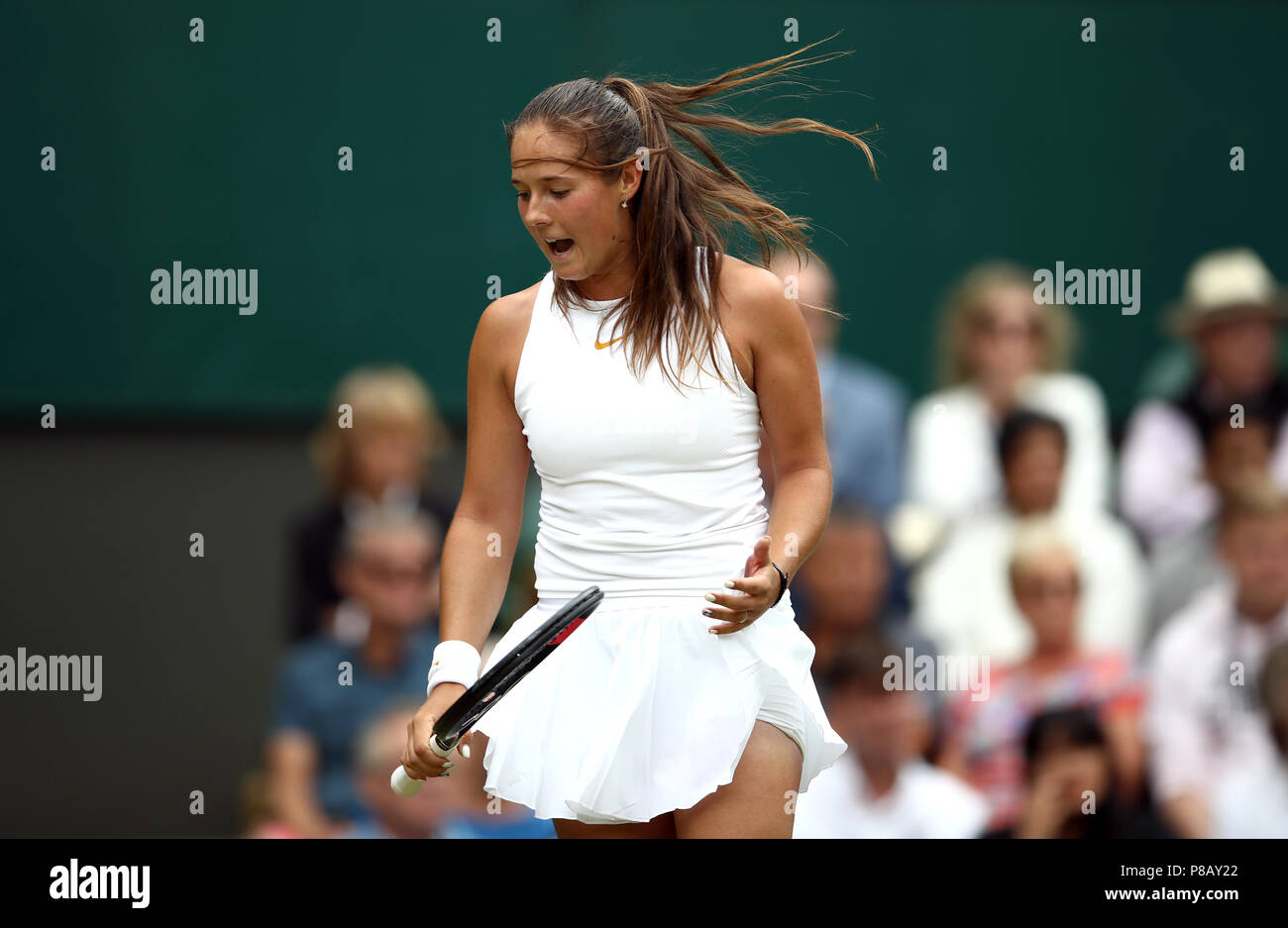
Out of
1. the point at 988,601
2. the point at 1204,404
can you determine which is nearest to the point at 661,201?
the point at 988,601

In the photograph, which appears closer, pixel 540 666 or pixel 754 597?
pixel 754 597

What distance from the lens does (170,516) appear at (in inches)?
201

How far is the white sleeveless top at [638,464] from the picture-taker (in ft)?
7.70

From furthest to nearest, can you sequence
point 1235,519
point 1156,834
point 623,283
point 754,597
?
point 1235,519
point 1156,834
point 623,283
point 754,597

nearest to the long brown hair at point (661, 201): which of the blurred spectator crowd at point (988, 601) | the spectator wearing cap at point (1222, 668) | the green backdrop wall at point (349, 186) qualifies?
the blurred spectator crowd at point (988, 601)

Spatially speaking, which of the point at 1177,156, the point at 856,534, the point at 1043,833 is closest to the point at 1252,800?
the point at 1043,833

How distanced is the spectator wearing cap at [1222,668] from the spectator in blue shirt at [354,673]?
6.33ft

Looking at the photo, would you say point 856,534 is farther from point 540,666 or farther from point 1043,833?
point 540,666

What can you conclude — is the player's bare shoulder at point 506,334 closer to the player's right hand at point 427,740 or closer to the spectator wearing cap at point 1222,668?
the player's right hand at point 427,740

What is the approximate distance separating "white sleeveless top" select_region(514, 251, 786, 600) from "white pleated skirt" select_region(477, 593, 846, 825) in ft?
0.17

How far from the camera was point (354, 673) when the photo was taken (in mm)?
4496

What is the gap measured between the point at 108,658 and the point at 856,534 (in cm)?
224

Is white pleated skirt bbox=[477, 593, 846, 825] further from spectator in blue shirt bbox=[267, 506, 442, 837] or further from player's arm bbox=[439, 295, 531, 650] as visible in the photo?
spectator in blue shirt bbox=[267, 506, 442, 837]

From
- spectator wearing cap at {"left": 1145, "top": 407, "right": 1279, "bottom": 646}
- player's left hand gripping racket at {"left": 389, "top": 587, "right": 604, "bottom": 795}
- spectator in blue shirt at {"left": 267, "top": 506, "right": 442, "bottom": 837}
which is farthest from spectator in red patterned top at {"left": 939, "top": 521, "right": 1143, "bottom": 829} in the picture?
player's left hand gripping racket at {"left": 389, "top": 587, "right": 604, "bottom": 795}
